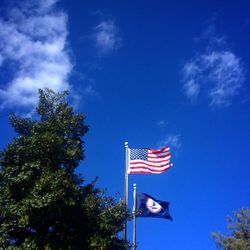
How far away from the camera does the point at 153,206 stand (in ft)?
76.7

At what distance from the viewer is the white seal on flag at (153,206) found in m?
23.2

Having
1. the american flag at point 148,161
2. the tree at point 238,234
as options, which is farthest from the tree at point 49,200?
the tree at point 238,234

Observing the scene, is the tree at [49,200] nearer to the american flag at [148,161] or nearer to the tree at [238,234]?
the american flag at [148,161]

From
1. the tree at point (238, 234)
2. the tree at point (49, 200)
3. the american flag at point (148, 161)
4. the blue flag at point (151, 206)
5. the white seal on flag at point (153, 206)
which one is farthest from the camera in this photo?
the tree at point (238, 234)

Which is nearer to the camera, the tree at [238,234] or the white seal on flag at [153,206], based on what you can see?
the white seal on flag at [153,206]

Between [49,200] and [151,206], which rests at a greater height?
[151,206]

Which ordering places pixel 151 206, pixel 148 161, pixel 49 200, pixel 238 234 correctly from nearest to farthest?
pixel 49 200
pixel 148 161
pixel 151 206
pixel 238 234

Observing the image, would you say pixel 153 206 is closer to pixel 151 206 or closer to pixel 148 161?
pixel 151 206

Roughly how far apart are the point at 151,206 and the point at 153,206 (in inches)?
5.6

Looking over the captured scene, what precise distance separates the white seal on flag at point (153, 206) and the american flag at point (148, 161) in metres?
1.96

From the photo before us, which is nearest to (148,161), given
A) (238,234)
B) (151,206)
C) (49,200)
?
(151,206)

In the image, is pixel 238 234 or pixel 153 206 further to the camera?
pixel 238 234

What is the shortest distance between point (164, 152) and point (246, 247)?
81.1ft

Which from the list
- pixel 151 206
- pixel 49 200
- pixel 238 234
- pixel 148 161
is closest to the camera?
pixel 49 200
